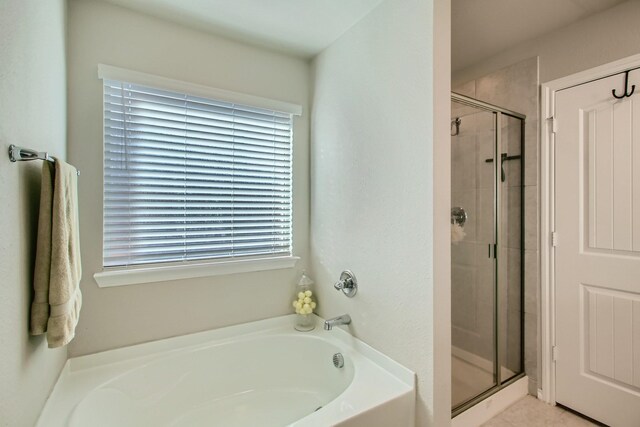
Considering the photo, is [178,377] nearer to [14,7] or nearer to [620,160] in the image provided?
[14,7]

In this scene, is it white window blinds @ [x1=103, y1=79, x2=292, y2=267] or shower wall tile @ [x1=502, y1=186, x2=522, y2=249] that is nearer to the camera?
white window blinds @ [x1=103, y1=79, x2=292, y2=267]

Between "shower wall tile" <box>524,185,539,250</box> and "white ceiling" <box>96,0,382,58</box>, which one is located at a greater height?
"white ceiling" <box>96,0,382,58</box>

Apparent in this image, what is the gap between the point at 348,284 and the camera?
177 centimetres

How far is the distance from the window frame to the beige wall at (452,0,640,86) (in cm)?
169

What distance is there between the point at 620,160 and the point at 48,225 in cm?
278

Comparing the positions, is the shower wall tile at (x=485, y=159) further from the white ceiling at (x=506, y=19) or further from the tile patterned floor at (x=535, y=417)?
the tile patterned floor at (x=535, y=417)

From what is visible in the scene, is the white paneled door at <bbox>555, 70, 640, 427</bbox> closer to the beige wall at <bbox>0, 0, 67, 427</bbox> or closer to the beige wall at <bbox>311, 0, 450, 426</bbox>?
the beige wall at <bbox>311, 0, 450, 426</bbox>

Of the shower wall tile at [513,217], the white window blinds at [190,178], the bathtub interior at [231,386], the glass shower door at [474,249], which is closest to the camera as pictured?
the bathtub interior at [231,386]

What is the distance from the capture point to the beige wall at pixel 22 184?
34.0 inches

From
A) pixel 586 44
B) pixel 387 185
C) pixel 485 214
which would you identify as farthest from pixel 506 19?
pixel 387 185

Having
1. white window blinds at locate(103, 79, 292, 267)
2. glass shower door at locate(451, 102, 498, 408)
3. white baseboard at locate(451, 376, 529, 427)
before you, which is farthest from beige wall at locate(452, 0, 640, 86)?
white baseboard at locate(451, 376, 529, 427)

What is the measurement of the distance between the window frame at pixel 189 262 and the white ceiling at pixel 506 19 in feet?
3.89

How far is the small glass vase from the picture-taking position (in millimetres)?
2047

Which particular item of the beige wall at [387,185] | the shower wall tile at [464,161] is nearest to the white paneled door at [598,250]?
the shower wall tile at [464,161]
